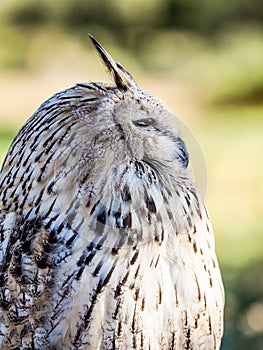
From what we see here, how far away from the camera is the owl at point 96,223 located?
2.48m

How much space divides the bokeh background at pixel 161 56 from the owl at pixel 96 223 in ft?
12.3

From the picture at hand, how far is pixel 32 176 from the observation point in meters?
2.53

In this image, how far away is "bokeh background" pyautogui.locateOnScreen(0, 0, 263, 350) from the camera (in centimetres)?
695

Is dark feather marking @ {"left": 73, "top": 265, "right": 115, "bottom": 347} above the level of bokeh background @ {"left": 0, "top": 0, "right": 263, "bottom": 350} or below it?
below

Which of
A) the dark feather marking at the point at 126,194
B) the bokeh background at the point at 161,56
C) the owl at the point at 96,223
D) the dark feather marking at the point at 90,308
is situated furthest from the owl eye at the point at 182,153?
the bokeh background at the point at 161,56

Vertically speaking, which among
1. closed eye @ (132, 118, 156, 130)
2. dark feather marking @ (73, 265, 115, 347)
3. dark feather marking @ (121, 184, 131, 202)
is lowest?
dark feather marking @ (73, 265, 115, 347)

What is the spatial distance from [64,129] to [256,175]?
3.68 m

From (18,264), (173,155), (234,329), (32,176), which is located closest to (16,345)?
(18,264)

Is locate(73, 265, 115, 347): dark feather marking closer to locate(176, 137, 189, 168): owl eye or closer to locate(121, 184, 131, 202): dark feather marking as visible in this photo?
locate(121, 184, 131, 202): dark feather marking

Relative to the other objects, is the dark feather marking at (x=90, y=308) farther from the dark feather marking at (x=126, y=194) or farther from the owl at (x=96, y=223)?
the dark feather marking at (x=126, y=194)

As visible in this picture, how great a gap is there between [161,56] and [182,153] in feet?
17.1

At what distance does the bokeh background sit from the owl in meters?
3.75

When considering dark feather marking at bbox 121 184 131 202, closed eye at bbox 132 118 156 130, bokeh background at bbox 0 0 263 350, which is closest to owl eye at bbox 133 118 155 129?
closed eye at bbox 132 118 156 130

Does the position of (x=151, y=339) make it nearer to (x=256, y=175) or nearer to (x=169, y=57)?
(x=256, y=175)
